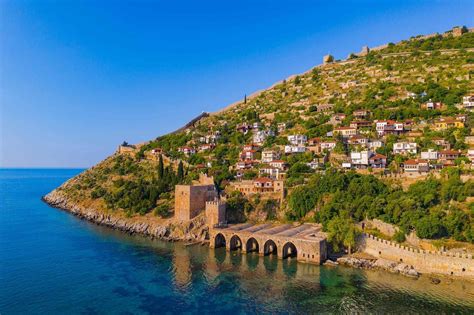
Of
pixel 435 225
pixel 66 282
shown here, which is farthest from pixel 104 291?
pixel 435 225

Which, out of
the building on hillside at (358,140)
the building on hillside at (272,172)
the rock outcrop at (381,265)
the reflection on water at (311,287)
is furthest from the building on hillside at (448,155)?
the reflection on water at (311,287)

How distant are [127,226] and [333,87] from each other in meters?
60.9

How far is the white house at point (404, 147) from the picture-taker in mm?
50344

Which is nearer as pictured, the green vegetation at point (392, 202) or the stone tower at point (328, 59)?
the green vegetation at point (392, 202)

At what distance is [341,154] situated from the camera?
178 feet

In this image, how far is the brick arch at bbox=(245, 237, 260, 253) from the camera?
36.6 m

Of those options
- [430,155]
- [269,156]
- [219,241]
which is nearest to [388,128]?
[430,155]

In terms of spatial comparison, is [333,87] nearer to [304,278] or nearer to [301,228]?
[301,228]

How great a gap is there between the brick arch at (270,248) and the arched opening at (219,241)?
5609 millimetres

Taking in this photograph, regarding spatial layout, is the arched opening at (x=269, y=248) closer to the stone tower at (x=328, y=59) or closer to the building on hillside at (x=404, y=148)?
the building on hillside at (x=404, y=148)

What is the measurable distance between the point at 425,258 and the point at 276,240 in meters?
12.5

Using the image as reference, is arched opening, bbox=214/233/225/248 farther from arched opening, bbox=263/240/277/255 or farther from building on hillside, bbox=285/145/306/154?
building on hillside, bbox=285/145/306/154

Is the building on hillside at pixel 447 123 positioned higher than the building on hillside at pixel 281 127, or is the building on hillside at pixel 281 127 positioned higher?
the building on hillside at pixel 281 127

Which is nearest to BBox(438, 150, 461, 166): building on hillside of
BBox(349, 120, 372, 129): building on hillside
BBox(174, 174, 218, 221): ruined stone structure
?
BBox(349, 120, 372, 129): building on hillside
